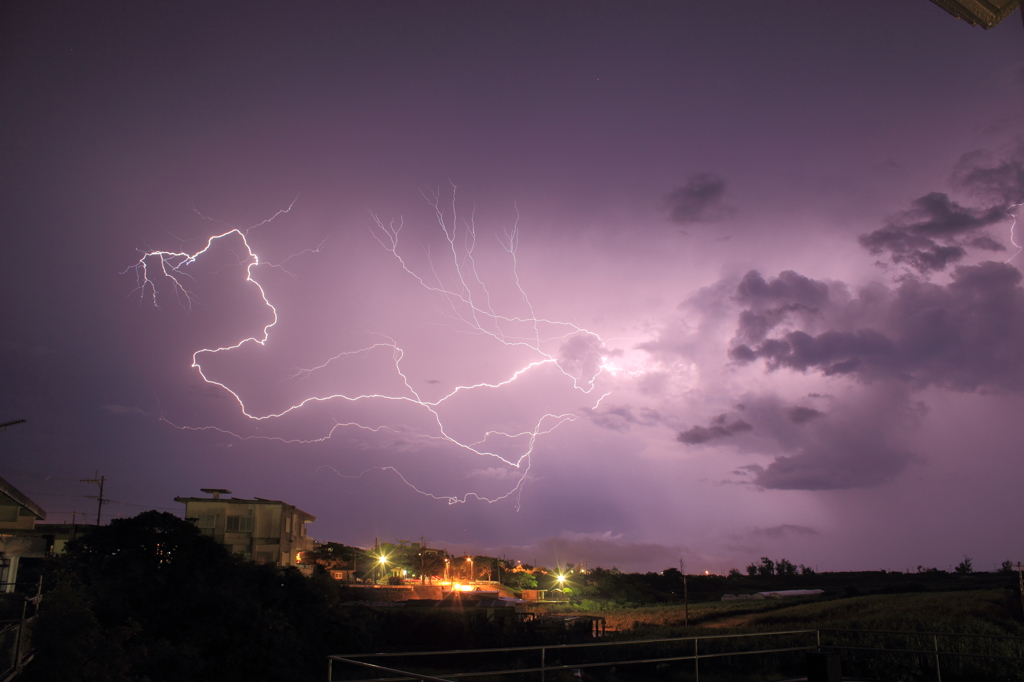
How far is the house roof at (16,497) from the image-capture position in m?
13.4

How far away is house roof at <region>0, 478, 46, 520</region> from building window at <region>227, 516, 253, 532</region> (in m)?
17.7

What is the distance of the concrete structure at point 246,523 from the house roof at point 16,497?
17353 mm

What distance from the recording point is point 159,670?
1383cm

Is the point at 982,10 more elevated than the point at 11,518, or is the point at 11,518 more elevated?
the point at 982,10

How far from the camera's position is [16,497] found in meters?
14.6

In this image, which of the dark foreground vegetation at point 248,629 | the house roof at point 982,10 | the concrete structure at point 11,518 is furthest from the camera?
the concrete structure at point 11,518

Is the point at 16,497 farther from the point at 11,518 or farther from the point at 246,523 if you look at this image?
the point at 246,523

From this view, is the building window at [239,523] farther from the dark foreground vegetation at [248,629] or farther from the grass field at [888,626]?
the grass field at [888,626]

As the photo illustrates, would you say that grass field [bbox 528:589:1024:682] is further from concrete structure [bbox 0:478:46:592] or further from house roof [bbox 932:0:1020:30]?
concrete structure [bbox 0:478:46:592]

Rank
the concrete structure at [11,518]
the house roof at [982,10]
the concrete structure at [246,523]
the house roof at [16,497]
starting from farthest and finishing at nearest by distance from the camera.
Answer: the concrete structure at [246,523] → the concrete structure at [11,518] → the house roof at [16,497] → the house roof at [982,10]

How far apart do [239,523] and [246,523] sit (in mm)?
378

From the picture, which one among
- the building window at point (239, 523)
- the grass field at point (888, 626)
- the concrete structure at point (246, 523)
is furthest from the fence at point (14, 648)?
the building window at point (239, 523)

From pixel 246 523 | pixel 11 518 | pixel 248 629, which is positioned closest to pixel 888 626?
pixel 248 629

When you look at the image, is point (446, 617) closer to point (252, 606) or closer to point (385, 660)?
point (385, 660)
